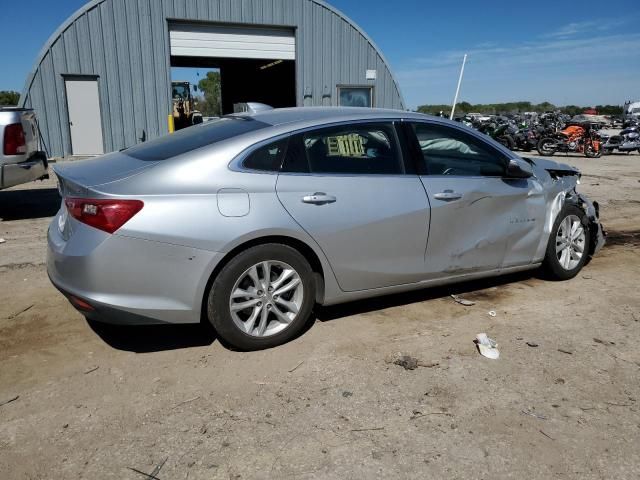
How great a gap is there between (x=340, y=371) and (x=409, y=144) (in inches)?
70.2

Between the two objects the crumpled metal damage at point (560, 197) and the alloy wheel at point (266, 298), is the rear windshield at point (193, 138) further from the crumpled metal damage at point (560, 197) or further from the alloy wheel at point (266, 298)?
the crumpled metal damage at point (560, 197)

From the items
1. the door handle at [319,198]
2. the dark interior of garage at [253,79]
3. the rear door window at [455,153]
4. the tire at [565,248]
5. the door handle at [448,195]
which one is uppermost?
the dark interior of garage at [253,79]

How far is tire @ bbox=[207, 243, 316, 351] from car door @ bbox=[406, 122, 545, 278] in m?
1.10

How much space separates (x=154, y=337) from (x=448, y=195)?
7.85ft

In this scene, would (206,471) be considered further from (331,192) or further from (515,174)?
(515,174)

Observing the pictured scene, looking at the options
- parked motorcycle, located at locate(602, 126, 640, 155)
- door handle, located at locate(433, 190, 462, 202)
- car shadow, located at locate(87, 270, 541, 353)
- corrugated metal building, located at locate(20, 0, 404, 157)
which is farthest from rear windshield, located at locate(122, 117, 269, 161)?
parked motorcycle, located at locate(602, 126, 640, 155)

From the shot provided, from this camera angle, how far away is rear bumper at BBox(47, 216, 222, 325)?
3.08m

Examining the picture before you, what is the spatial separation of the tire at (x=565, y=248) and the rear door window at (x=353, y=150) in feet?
6.03

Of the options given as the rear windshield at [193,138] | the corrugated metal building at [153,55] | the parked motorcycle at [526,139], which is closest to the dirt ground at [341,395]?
the rear windshield at [193,138]

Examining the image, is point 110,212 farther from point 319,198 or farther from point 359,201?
point 359,201

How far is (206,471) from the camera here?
2408mm

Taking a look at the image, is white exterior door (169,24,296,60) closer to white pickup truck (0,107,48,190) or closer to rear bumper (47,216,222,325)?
Answer: white pickup truck (0,107,48,190)

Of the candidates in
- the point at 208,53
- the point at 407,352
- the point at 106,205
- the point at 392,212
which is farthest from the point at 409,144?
the point at 208,53

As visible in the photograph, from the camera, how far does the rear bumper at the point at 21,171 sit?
6.90 m
